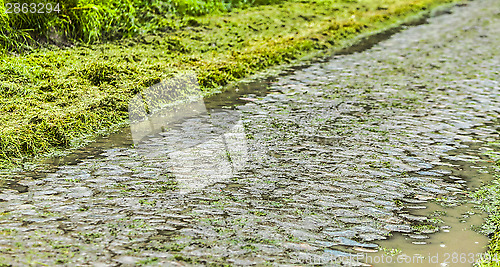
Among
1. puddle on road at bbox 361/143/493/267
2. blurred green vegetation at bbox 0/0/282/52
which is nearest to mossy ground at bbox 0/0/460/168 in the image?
blurred green vegetation at bbox 0/0/282/52

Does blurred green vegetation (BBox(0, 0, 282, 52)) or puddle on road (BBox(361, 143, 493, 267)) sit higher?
blurred green vegetation (BBox(0, 0, 282, 52))

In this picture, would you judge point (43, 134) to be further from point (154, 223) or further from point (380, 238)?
point (380, 238)

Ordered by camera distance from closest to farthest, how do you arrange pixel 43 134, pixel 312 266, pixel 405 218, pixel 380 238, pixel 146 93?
pixel 312 266 → pixel 380 238 → pixel 405 218 → pixel 43 134 → pixel 146 93

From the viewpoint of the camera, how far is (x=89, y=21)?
9.82m

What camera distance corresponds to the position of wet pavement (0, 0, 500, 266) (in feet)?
14.3

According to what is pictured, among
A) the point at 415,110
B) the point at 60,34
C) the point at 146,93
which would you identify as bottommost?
the point at 415,110

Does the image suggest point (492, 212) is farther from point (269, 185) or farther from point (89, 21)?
point (89, 21)

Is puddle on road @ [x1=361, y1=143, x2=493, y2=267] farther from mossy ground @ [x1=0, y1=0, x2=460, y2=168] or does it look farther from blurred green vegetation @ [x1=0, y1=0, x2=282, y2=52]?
blurred green vegetation @ [x1=0, y1=0, x2=282, y2=52]

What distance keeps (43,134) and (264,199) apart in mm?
2842

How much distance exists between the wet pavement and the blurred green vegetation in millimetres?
3349

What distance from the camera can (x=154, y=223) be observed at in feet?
15.3

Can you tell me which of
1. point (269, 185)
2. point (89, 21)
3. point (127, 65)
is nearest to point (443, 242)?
point (269, 185)

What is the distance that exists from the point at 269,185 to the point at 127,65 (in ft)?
13.5

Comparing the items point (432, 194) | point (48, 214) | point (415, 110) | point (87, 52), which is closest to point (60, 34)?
point (87, 52)
